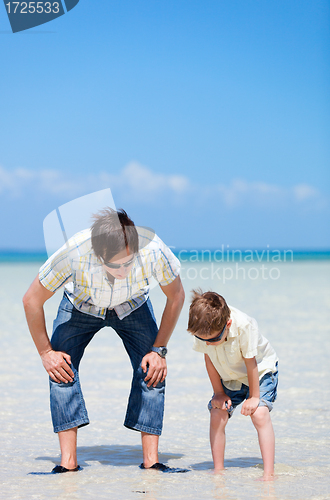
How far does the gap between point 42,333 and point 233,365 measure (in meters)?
1.03

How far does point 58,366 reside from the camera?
293 centimetres

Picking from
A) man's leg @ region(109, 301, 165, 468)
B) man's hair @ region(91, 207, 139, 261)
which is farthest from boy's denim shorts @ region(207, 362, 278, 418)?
man's hair @ region(91, 207, 139, 261)

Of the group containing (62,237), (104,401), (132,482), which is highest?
(62,237)

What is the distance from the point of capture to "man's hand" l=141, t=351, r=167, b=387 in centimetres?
300

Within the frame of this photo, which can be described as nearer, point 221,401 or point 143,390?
point 221,401

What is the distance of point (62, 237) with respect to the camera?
3.05 m

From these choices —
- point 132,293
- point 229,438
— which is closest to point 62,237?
point 132,293

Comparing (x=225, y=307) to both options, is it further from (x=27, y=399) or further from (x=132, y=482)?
(x=27, y=399)

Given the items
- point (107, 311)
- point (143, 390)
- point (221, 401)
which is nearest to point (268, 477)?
point (221, 401)

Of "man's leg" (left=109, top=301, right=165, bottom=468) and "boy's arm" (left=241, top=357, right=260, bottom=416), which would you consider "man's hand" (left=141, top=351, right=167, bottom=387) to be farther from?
"boy's arm" (left=241, top=357, right=260, bottom=416)

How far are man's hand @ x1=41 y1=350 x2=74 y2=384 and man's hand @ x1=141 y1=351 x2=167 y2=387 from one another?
1.32ft

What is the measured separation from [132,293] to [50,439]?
4.36 feet

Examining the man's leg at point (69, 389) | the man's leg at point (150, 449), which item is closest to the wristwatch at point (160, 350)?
the man's leg at point (69, 389)

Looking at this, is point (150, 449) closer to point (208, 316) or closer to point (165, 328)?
point (165, 328)
